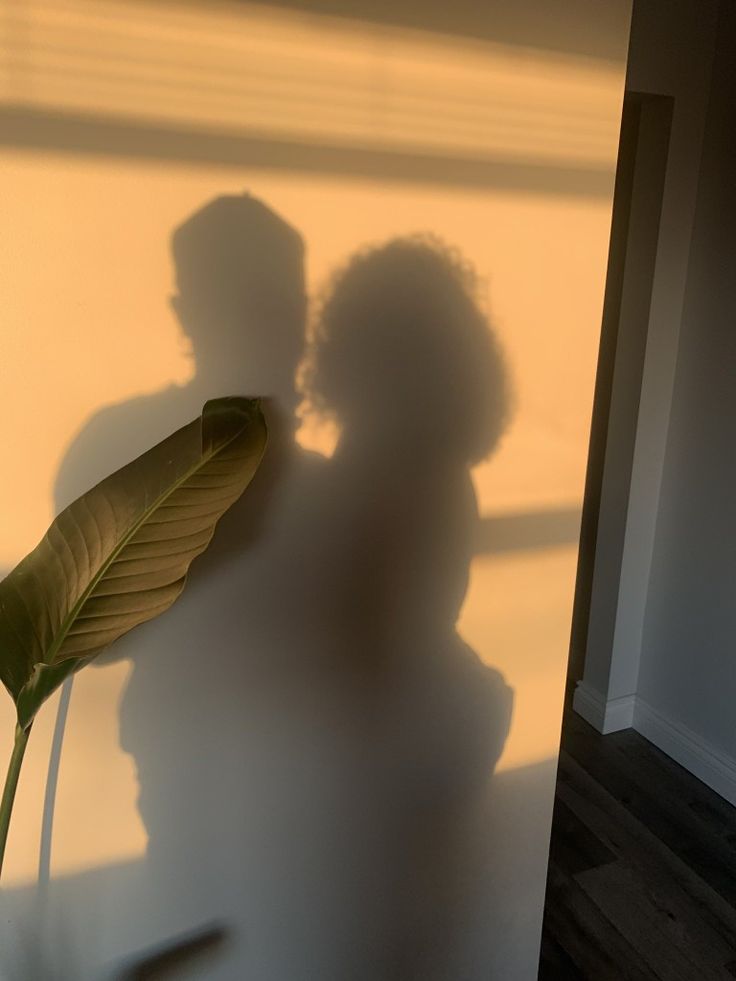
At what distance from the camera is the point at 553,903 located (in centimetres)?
207

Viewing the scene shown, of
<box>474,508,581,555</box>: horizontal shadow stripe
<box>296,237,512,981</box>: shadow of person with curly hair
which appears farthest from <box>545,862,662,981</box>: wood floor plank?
<box>474,508,581,555</box>: horizontal shadow stripe

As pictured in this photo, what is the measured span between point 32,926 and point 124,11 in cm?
111

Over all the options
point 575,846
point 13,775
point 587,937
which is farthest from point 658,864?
point 13,775

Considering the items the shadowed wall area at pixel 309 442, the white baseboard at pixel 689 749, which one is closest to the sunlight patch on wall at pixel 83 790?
the shadowed wall area at pixel 309 442

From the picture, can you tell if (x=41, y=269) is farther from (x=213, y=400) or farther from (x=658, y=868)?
(x=658, y=868)

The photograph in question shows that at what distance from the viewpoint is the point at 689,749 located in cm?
259

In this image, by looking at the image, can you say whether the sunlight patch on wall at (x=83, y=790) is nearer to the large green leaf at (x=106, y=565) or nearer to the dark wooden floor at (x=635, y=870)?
the large green leaf at (x=106, y=565)

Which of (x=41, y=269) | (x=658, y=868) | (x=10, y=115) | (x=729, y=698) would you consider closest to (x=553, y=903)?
(x=658, y=868)

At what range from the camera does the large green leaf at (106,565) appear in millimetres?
782

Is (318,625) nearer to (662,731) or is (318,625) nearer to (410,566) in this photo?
(410,566)

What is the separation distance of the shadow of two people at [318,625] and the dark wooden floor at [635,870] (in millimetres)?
803

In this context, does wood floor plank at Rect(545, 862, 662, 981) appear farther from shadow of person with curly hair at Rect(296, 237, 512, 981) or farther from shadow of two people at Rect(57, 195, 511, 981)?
shadow of two people at Rect(57, 195, 511, 981)

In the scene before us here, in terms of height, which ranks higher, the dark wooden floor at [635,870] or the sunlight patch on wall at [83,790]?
the sunlight patch on wall at [83,790]

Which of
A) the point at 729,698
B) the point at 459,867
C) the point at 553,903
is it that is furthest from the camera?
the point at 729,698
